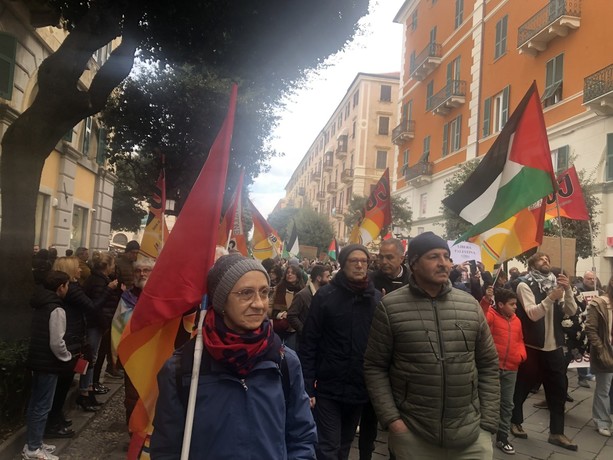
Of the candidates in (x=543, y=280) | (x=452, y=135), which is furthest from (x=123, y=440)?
(x=452, y=135)

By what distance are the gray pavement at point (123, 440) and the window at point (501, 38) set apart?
67.5 feet

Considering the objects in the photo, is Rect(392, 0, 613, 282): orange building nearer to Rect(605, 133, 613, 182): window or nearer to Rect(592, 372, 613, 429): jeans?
Rect(605, 133, 613, 182): window

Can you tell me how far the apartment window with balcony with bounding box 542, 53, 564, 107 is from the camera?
→ 19422mm

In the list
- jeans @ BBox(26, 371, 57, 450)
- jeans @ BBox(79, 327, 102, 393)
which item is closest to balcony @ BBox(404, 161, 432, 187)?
jeans @ BBox(79, 327, 102, 393)

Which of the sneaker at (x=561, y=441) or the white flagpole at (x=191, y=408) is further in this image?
the sneaker at (x=561, y=441)

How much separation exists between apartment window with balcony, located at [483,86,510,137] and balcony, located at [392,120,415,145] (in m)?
8.67

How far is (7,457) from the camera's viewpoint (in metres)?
4.48

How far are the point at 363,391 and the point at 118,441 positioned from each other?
2748mm

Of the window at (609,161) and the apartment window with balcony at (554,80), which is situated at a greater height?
the apartment window with balcony at (554,80)

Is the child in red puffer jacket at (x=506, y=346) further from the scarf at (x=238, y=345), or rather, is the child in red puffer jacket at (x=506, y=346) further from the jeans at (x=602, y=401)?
the scarf at (x=238, y=345)

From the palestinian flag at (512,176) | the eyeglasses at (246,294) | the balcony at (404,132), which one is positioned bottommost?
the eyeglasses at (246,294)

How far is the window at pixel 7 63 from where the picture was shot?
425 inches

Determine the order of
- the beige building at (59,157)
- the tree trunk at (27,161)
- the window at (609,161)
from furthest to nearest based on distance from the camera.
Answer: the window at (609,161)
the beige building at (59,157)
the tree trunk at (27,161)

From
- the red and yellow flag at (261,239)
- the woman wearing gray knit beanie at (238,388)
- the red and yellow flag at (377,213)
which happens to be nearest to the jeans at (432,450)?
the woman wearing gray knit beanie at (238,388)
